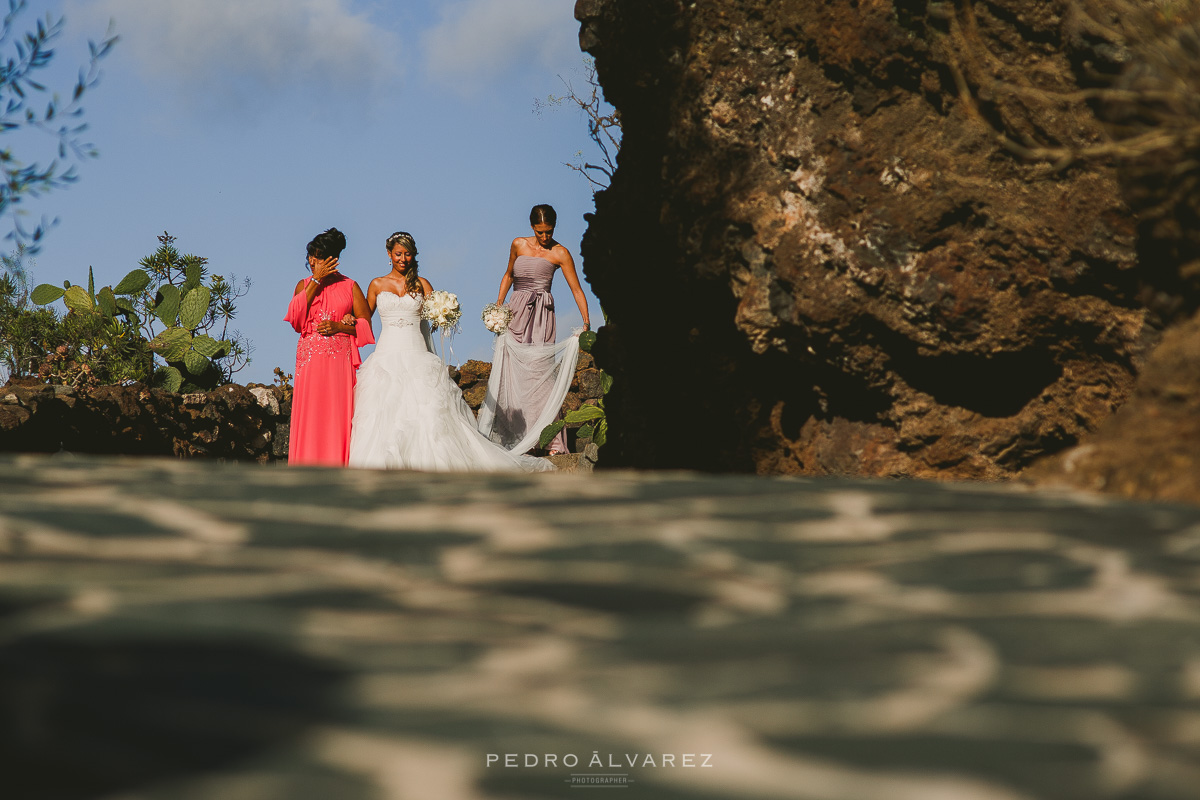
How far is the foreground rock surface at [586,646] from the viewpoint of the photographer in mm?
1042

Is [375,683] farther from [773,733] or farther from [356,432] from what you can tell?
[356,432]

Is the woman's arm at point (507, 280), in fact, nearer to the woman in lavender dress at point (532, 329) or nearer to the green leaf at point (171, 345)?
the woman in lavender dress at point (532, 329)

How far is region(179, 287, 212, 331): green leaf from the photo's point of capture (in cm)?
1181

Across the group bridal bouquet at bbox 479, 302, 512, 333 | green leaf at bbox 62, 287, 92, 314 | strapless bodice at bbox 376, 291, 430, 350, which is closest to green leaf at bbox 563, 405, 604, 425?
bridal bouquet at bbox 479, 302, 512, 333

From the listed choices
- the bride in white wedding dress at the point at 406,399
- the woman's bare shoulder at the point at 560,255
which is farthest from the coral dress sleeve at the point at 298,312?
the woman's bare shoulder at the point at 560,255

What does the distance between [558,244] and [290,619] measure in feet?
29.5

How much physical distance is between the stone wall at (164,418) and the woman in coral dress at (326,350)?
2.21 meters

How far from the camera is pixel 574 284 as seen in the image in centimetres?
980

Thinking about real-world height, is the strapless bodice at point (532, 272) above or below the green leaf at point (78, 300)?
above

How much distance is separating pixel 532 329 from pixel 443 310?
1.88 meters

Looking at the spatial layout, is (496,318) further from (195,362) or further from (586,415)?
(195,362)

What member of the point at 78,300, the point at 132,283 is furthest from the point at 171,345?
the point at 78,300

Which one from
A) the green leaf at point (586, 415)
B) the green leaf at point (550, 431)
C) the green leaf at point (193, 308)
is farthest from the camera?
the green leaf at point (193, 308)

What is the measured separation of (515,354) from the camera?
32.5 ft
